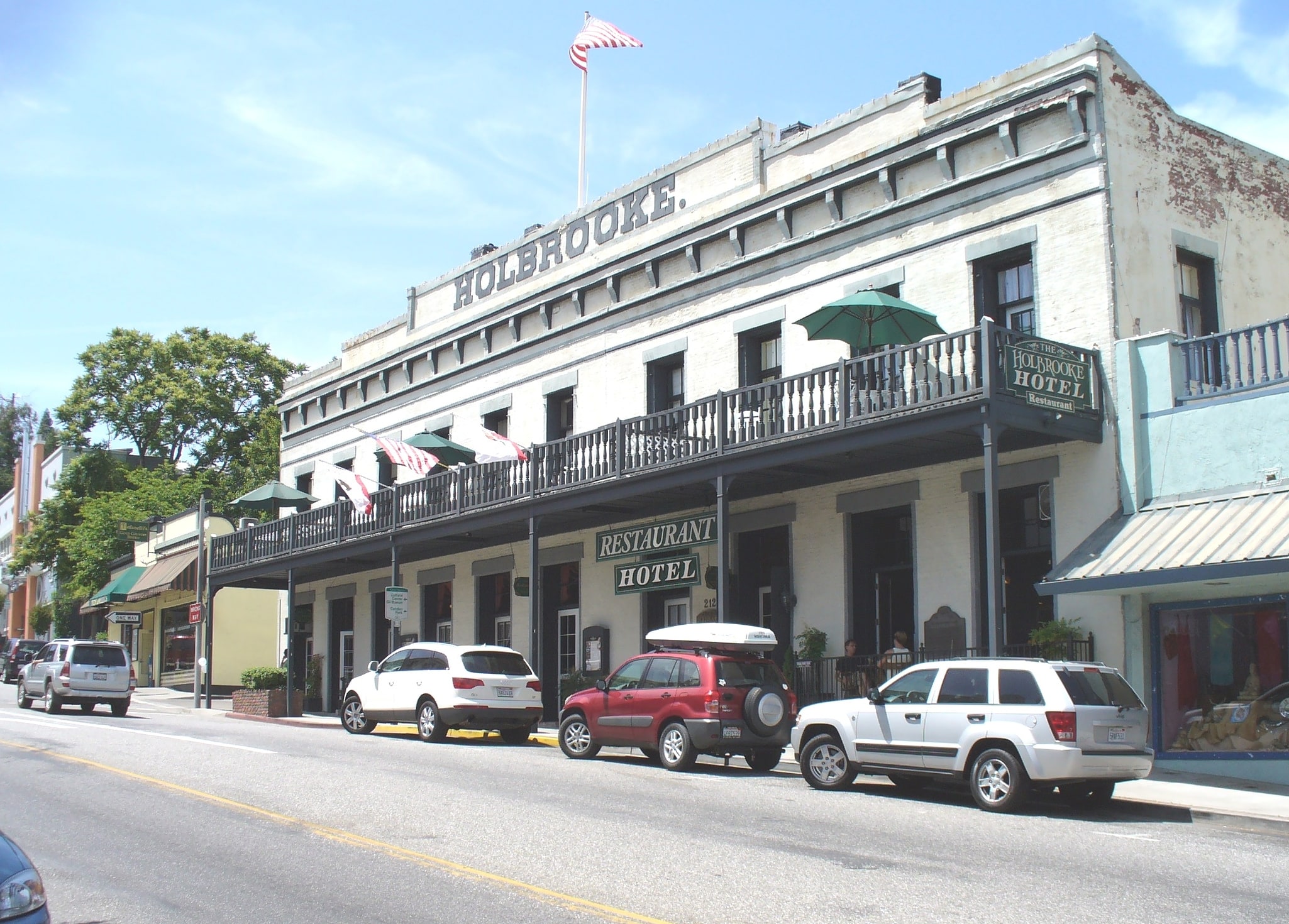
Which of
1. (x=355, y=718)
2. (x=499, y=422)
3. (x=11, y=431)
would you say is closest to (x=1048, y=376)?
(x=355, y=718)

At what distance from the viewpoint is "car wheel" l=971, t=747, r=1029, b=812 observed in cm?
1211

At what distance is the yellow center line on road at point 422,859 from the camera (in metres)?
7.51

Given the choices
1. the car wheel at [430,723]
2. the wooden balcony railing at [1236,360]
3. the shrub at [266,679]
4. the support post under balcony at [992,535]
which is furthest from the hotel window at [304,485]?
the wooden balcony railing at [1236,360]

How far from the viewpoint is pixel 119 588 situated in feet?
158

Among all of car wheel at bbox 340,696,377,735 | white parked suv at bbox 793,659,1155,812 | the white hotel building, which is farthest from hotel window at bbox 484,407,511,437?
white parked suv at bbox 793,659,1155,812

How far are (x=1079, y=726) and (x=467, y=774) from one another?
665 cm

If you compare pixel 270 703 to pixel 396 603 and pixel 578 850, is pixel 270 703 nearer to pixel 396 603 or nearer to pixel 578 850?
pixel 396 603

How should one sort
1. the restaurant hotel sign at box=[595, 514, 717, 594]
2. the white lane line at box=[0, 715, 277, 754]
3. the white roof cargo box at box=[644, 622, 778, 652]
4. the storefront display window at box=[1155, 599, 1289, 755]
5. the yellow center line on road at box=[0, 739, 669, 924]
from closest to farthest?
the yellow center line on road at box=[0, 739, 669, 924] → the storefront display window at box=[1155, 599, 1289, 755] → the white roof cargo box at box=[644, 622, 778, 652] → the white lane line at box=[0, 715, 277, 754] → the restaurant hotel sign at box=[595, 514, 717, 594]

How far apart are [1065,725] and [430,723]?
35.5 feet

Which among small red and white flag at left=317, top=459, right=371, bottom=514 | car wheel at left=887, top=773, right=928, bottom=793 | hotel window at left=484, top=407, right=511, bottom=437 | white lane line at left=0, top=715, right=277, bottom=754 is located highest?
hotel window at left=484, top=407, right=511, bottom=437

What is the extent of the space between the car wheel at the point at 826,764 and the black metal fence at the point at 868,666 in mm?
2885

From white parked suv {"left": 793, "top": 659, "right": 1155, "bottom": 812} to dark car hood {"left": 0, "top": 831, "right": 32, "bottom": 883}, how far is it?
352 inches

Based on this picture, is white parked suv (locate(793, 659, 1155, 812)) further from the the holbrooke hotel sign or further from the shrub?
the shrub

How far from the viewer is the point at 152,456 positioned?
65.2 metres
